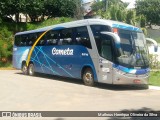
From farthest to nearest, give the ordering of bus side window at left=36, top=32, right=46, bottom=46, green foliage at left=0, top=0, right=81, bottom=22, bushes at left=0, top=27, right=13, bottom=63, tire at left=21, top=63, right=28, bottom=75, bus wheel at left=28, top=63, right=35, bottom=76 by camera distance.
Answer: green foliage at left=0, top=0, right=81, bottom=22
bushes at left=0, top=27, right=13, bottom=63
tire at left=21, top=63, right=28, bottom=75
bus wheel at left=28, top=63, right=35, bottom=76
bus side window at left=36, top=32, right=46, bottom=46

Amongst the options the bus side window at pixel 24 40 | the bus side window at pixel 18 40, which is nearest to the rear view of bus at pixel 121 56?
the bus side window at pixel 24 40

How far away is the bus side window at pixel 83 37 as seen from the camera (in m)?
16.0

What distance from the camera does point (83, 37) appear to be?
645 inches

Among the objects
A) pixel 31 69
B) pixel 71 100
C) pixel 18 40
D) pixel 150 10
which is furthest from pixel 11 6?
pixel 150 10

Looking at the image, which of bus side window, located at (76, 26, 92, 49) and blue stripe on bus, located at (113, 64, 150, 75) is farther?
bus side window, located at (76, 26, 92, 49)

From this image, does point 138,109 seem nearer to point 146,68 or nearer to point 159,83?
point 146,68

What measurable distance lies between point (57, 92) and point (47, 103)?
2.78m

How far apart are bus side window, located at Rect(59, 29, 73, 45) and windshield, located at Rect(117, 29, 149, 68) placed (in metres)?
3.44

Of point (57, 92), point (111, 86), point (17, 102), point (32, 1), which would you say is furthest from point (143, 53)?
point (32, 1)

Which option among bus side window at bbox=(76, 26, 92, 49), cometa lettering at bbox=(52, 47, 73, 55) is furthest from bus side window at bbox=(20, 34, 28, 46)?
bus side window at bbox=(76, 26, 92, 49)

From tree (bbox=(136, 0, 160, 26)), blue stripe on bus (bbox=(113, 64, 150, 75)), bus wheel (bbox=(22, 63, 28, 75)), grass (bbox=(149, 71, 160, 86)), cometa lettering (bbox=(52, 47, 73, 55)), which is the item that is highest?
tree (bbox=(136, 0, 160, 26))

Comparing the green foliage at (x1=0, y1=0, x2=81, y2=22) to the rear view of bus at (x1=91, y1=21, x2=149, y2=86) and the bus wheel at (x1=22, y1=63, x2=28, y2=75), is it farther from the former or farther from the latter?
the rear view of bus at (x1=91, y1=21, x2=149, y2=86)

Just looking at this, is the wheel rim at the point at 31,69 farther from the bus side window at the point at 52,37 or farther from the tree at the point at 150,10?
the tree at the point at 150,10

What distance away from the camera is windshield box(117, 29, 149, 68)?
47.8 ft
